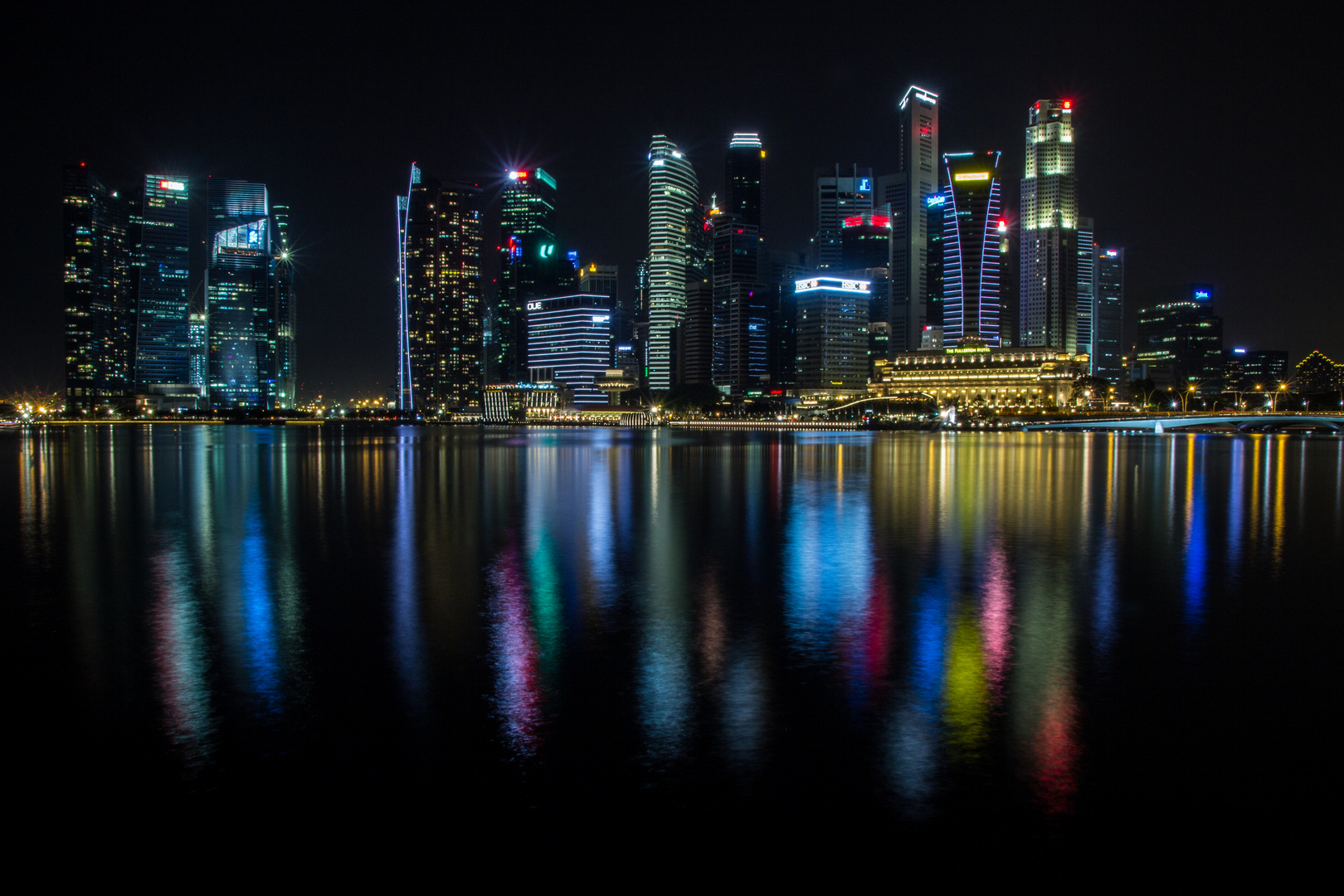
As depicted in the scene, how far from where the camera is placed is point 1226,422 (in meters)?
115

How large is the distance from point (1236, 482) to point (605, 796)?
3928cm

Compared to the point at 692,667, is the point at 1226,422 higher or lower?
higher

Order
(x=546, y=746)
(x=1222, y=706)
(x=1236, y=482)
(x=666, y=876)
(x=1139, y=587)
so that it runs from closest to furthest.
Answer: (x=666, y=876)
(x=546, y=746)
(x=1222, y=706)
(x=1139, y=587)
(x=1236, y=482)

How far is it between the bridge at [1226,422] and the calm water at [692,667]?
107589 millimetres

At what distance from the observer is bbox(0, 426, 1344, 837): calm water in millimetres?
6422

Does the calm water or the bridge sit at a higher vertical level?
the bridge

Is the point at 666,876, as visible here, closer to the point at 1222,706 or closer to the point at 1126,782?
the point at 1126,782

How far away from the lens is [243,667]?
943 centimetres

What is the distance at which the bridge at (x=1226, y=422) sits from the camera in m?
110

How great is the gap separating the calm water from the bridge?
353 feet

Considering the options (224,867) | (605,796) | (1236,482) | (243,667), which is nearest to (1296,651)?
(605,796)

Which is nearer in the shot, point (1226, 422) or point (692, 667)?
point (692, 667)

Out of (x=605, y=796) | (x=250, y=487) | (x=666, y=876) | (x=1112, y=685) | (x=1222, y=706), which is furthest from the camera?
(x=250, y=487)

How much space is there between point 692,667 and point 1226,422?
13009cm
